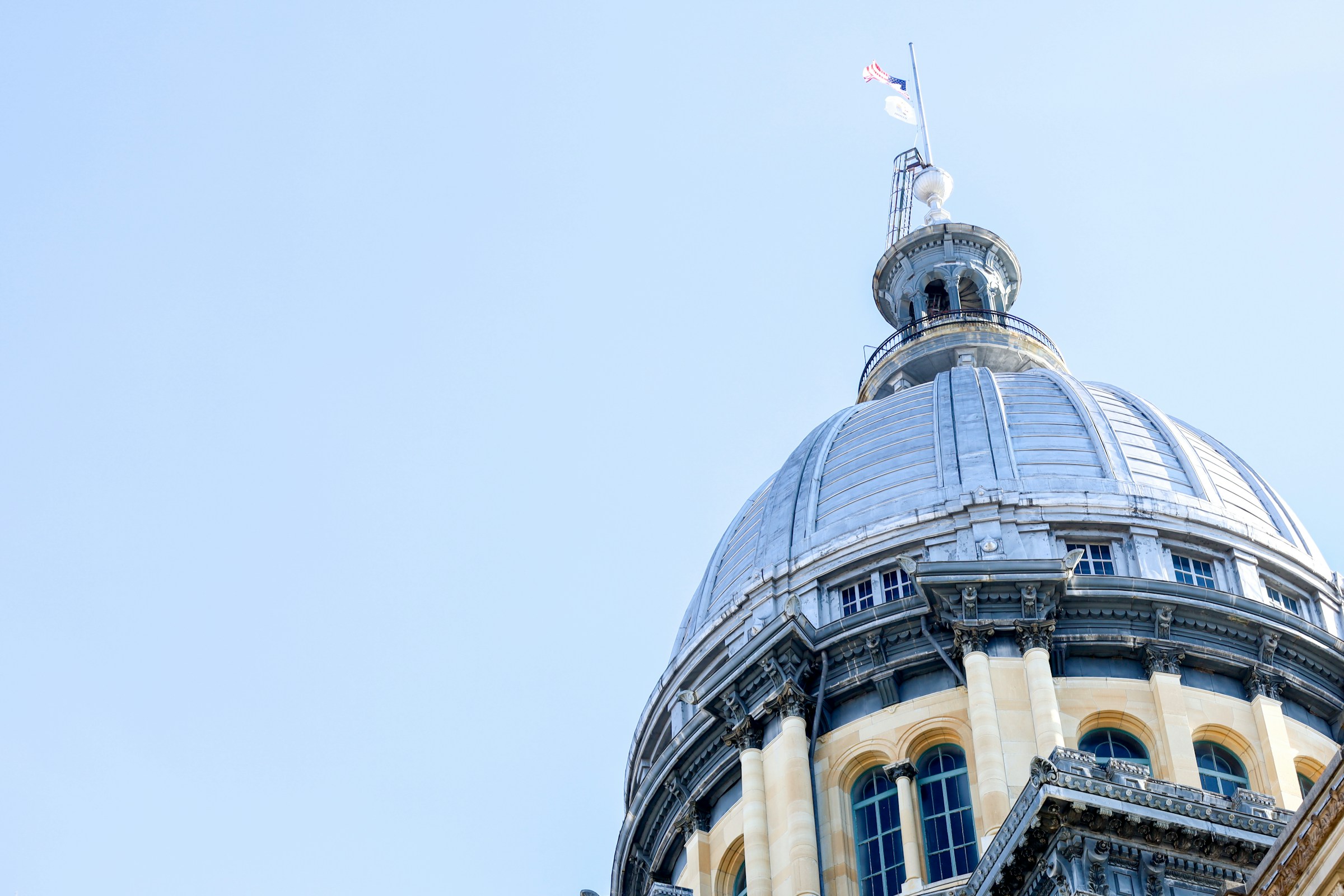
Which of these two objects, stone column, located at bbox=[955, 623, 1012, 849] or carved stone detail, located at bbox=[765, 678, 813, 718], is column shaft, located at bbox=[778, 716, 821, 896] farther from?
stone column, located at bbox=[955, 623, 1012, 849]

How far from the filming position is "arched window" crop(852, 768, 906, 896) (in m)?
53.2

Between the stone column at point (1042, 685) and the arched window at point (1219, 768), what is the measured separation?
3831 millimetres

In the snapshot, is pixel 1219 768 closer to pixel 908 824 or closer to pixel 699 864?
pixel 908 824

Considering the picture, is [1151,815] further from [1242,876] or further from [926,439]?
[926,439]

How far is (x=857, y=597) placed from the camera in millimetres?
62000

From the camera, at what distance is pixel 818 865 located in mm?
53594

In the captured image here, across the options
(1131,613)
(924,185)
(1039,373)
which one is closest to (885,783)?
(1131,613)

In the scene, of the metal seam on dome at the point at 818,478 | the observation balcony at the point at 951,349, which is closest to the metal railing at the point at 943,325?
the observation balcony at the point at 951,349

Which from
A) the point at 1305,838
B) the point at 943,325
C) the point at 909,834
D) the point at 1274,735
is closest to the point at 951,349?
the point at 943,325

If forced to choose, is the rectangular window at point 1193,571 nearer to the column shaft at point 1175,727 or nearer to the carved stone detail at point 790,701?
the column shaft at point 1175,727

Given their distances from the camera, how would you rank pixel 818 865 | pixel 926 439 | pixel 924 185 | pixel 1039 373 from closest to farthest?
pixel 818 865 → pixel 926 439 → pixel 1039 373 → pixel 924 185

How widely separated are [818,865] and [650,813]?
10236 millimetres

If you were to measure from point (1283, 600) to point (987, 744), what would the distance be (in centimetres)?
1388

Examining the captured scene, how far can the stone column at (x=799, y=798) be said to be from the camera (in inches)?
2083
